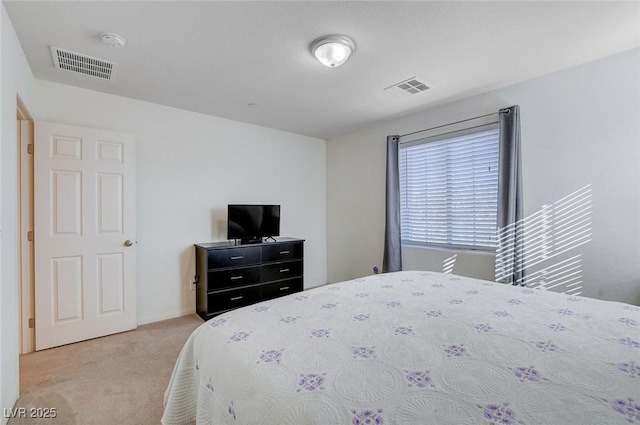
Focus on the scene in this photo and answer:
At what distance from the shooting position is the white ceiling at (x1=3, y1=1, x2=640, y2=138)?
1.80m

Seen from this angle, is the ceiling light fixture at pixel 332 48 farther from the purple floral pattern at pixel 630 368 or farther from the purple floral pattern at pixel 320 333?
the purple floral pattern at pixel 630 368

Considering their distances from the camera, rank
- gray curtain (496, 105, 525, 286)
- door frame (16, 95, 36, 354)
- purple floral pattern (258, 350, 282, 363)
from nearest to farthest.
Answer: purple floral pattern (258, 350, 282, 363) < door frame (16, 95, 36, 354) < gray curtain (496, 105, 525, 286)

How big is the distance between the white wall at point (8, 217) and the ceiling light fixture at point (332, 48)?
6.34 feet

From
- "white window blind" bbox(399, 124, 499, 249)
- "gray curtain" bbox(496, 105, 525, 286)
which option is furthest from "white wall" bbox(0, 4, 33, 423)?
"gray curtain" bbox(496, 105, 525, 286)

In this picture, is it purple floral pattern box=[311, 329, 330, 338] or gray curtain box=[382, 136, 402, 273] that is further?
gray curtain box=[382, 136, 402, 273]

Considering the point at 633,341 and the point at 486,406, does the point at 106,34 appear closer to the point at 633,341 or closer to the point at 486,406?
the point at 486,406

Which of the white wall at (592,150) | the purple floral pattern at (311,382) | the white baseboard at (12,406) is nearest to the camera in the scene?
the purple floral pattern at (311,382)

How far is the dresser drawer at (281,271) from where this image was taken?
3.73 meters

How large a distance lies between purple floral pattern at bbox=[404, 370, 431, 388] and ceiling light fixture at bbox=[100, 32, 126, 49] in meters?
2.72

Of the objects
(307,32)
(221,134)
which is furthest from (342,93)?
(221,134)

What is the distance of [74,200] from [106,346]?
4.63ft

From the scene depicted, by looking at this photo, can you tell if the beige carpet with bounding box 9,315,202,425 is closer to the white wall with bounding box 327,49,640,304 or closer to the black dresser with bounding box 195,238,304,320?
the black dresser with bounding box 195,238,304,320

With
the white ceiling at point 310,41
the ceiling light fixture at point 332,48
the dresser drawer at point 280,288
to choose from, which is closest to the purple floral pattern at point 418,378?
the white ceiling at point 310,41

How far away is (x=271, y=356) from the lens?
106 centimetres
